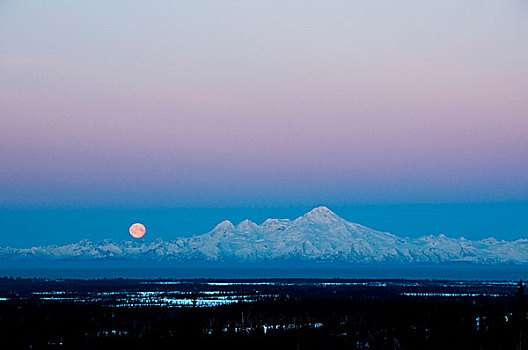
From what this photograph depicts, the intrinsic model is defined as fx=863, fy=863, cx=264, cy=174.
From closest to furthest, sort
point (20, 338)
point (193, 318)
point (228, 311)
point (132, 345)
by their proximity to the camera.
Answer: point (193, 318) < point (132, 345) < point (20, 338) < point (228, 311)

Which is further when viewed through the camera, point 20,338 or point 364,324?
point 364,324

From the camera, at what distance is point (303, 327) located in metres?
133

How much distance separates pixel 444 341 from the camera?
118 metres

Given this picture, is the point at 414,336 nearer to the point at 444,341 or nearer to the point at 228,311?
the point at 444,341

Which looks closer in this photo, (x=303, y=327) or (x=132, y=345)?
(x=132, y=345)

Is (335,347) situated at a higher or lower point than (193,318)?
lower

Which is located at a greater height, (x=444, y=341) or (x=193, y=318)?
(x=193, y=318)

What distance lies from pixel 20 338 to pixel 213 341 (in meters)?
27.6

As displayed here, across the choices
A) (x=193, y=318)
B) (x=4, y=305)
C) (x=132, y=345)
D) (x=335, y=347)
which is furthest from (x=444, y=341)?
(x=4, y=305)

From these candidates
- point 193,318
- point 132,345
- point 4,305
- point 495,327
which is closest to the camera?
point 193,318

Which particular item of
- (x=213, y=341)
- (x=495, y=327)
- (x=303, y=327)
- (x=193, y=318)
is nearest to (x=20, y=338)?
(x=213, y=341)

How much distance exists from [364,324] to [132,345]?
148 ft

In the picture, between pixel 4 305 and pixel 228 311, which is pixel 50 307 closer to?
pixel 4 305

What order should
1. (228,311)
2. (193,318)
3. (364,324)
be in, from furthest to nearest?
(228,311)
(364,324)
(193,318)
